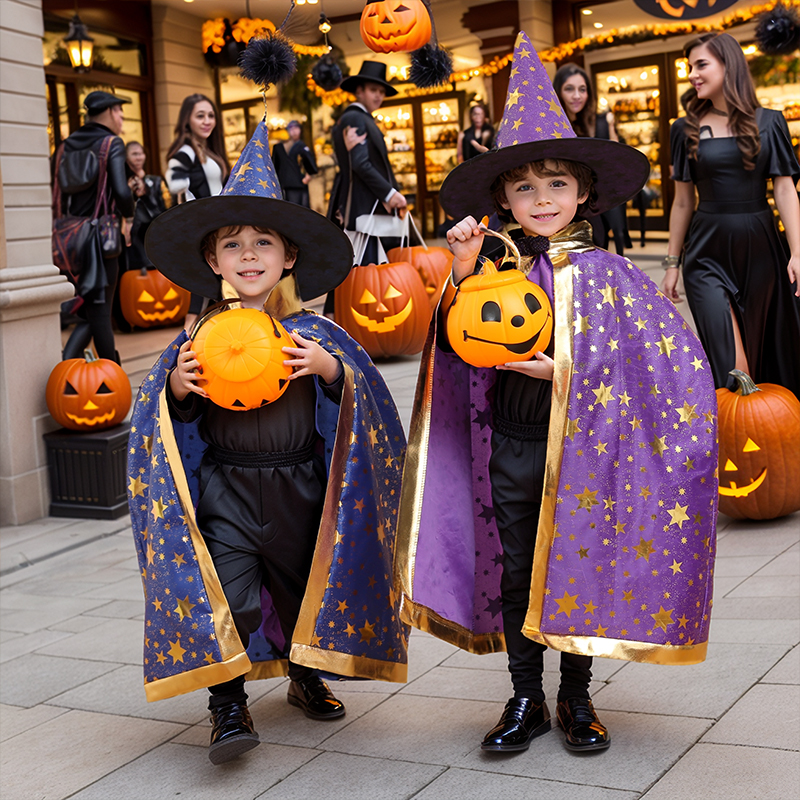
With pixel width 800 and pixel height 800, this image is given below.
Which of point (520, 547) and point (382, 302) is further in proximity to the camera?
point (382, 302)

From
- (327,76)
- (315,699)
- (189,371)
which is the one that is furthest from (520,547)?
(327,76)

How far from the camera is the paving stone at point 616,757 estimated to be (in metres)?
2.86

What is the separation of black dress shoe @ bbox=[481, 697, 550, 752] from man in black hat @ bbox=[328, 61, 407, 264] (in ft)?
18.9

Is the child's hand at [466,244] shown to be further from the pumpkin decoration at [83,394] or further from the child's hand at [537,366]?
the pumpkin decoration at [83,394]

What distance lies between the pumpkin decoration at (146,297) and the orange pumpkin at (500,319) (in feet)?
28.9

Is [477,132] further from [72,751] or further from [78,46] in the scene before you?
[72,751]

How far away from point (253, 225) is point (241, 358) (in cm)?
45

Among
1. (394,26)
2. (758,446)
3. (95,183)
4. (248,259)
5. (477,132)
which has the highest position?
(477,132)

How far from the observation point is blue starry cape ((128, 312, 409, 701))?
3.00m

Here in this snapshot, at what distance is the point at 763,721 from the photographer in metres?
3.10

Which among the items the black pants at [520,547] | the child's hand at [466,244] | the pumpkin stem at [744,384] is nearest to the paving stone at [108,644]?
the black pants at [520,547]

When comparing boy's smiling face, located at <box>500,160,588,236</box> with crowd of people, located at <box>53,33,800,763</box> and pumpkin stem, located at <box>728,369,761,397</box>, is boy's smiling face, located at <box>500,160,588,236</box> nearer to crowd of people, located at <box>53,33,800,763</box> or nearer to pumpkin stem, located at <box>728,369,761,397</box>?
crowd of people, located at <box>53,33,800,763</box>

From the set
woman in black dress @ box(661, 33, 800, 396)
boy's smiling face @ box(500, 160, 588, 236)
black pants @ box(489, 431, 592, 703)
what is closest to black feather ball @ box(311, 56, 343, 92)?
woman in black dress @ box(661, 33, 800, 396)

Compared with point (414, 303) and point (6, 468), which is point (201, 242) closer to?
point (6, 468)
